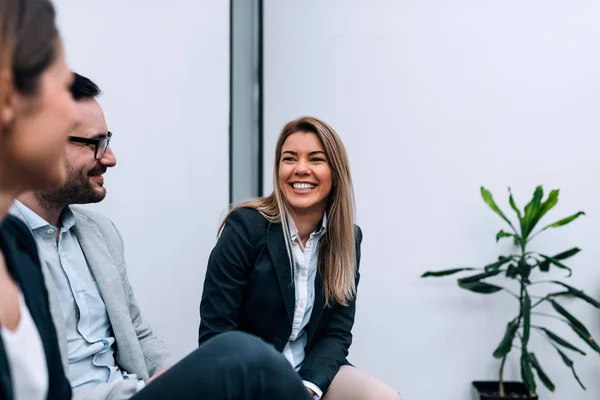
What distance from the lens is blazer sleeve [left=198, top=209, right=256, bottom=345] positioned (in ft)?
5.27

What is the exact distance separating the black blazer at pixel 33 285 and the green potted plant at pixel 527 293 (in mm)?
1968

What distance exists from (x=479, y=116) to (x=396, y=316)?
3.28 ft

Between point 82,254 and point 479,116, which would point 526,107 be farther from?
point 82,254

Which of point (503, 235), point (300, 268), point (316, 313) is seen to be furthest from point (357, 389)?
point (503, 235)

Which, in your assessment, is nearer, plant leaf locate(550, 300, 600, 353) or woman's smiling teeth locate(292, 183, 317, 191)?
woman's smiling teeth locate(292, 183, 317, 191)

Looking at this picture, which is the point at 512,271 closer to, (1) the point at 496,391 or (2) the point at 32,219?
(1) the point at 496,391

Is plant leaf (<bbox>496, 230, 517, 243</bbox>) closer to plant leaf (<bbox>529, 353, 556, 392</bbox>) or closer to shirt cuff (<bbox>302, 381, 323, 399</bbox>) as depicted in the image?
plant leaf (<bbox>529, 353, 556, 392</bbox>)

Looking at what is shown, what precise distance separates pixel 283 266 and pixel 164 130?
0.66m

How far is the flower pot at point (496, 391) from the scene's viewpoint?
8.32 ft

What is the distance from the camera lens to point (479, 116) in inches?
109

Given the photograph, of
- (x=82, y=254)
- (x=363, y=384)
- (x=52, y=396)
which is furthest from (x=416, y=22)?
(x=52, y=396)

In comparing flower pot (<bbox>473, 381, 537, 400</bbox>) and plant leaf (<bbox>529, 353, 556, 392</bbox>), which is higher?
plant leaf (<bbox>529, 353, 556, 392</bbox>)

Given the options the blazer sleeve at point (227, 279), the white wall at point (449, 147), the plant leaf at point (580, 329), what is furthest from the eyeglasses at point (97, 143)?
the plant leaf at point (580, 329)

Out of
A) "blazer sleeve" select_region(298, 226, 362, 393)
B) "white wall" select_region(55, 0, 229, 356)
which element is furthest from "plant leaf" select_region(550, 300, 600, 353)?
"white wall" select_region(55, 0, 229, 356)
